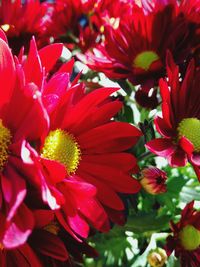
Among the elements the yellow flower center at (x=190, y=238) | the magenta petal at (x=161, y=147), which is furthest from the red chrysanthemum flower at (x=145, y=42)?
the yellow flower center at (x=190, y=238)

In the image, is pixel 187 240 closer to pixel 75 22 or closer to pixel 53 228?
pixel 53 228

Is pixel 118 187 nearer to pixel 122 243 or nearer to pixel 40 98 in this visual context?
pixel 40 98

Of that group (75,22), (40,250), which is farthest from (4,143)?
(75,22)

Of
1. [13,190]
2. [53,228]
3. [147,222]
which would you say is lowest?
[147,222]

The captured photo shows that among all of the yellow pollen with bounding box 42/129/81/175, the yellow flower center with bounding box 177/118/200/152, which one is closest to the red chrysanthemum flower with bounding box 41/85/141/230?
the yellow pollen with bounding box 42/129/81/175

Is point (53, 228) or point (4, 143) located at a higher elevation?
point (4, 143)

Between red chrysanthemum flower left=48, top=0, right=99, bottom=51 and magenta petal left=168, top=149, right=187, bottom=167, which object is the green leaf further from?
red chrysanthemum flower left=48, top=0, right=99, bottom=51
